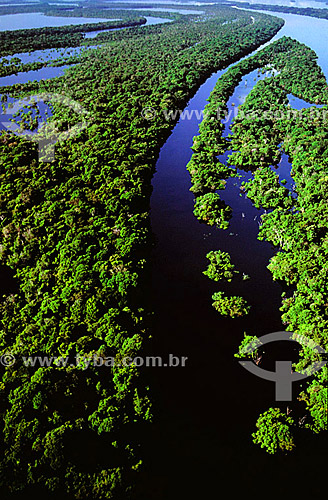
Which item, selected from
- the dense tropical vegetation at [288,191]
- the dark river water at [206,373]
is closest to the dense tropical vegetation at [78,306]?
the dark river water at [206,373]

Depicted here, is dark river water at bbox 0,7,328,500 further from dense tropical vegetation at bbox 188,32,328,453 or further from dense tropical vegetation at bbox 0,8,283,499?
dense tropical vegetation at bbox 0,8,283,499

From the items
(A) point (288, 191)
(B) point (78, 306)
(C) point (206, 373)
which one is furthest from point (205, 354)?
(A) point (288, 191)

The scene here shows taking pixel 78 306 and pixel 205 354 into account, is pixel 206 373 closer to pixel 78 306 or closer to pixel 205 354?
pixel 205 354

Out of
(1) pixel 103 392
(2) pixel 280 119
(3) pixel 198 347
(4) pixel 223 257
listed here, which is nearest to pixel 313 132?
(2) pixel 280 119

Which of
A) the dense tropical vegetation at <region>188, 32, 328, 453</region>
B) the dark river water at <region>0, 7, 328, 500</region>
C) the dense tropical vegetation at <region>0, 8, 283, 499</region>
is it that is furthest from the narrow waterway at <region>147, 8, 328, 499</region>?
the dense tropical vegetation at <region>0, 8, 283, 499</region>

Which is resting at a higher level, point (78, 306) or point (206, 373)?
point (78, 306)

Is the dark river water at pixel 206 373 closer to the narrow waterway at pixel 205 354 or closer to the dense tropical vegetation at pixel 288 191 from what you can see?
the narrow waterway at pixel 205 354
